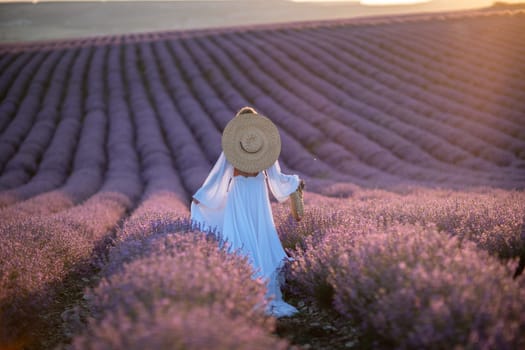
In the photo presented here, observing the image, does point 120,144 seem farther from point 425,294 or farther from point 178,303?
point 425,294

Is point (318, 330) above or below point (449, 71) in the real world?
below

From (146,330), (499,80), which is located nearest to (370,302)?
(146,330)

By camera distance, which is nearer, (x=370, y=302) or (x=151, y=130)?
(x=370, y=302)

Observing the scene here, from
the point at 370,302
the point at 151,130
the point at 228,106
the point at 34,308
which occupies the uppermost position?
the point at 228,106

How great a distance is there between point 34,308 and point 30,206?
4.82 m

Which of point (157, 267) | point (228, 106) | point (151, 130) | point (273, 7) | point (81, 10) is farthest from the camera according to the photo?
point (273, 7)

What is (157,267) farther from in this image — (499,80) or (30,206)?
Result: (499,80)

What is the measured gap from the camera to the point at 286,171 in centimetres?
1233

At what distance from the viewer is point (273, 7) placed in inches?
4134

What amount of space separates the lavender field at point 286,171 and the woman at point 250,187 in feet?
1.22

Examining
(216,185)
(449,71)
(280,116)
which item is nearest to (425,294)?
(216,185)

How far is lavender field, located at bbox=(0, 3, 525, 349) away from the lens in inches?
98.0

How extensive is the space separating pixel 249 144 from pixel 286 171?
7.54 m

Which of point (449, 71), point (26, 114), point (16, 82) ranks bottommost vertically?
point (26, 114)
